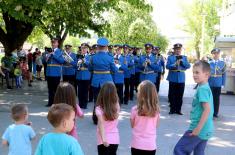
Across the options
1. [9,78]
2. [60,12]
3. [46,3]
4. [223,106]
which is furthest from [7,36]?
[223,106]

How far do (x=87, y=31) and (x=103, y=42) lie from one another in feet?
26.7

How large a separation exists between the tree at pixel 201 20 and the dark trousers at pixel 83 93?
50978mm

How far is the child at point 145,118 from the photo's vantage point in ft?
16.4

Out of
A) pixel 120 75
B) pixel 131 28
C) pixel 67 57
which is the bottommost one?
pixel 120 75

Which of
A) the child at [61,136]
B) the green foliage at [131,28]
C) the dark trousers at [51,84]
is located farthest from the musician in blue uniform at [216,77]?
the green foliage at [131,28]

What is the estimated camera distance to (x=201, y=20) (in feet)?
219

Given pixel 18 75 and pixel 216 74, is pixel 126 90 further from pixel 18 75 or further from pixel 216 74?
pixel 18 75

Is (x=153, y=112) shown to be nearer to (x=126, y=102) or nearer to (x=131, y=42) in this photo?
(x=126, y=102)

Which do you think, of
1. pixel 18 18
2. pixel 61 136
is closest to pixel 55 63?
pixel 18 18

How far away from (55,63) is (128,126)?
3.38 m

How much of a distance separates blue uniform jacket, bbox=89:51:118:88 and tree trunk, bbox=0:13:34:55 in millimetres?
10904

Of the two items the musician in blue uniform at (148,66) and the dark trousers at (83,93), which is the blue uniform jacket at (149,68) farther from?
the dark trousers at (83,93)

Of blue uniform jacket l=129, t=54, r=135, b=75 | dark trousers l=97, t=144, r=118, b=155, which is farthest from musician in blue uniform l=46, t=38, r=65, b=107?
dark trousers l=97, t=144, r=118, b=155

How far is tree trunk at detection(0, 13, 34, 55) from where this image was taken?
2042 centimetres
